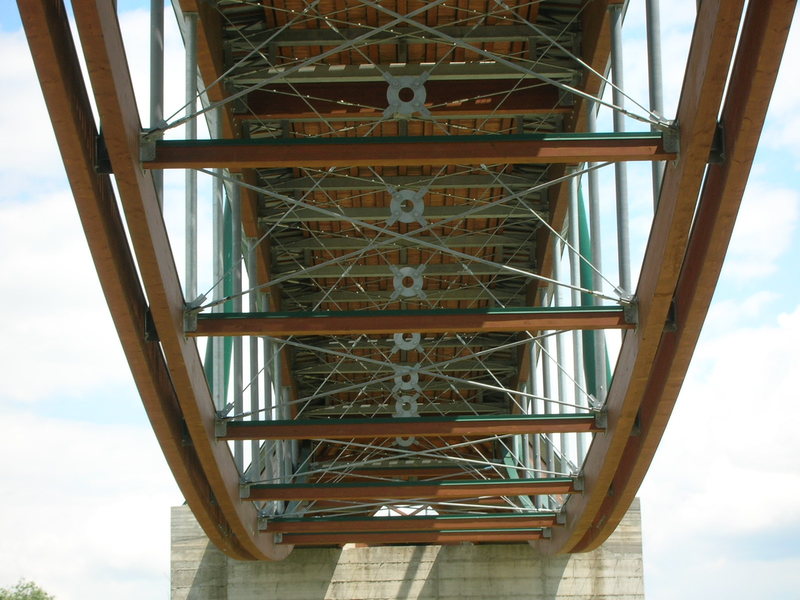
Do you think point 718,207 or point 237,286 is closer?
point 718,207

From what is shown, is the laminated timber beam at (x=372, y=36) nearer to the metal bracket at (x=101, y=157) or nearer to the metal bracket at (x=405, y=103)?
the metal bracket at (x=405, y=103)

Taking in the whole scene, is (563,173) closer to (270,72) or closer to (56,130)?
(270,72)

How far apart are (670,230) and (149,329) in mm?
8574

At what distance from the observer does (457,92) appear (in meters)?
25.8

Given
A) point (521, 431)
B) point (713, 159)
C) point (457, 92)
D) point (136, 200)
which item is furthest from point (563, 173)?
point (136, 200)

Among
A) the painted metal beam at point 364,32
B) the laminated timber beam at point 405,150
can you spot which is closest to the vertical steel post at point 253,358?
the painted metal beam at point 364,32

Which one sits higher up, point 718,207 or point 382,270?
point 382,270

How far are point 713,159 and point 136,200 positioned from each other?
25.8 ft

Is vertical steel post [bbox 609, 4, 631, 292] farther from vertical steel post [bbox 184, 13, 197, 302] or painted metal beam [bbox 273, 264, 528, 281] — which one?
painted metal beam [bbox 273, 264, 528, 281]

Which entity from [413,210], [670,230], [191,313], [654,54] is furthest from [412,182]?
[670,230]

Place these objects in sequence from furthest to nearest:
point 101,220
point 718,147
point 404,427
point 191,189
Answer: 1. point 404,427
2. point 191,189
3. point 101,220
4. point 718,147

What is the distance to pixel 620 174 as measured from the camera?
23.0 m

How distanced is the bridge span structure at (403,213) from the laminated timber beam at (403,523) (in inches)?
3.2

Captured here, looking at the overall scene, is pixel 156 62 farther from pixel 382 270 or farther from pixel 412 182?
pixel 382 270
